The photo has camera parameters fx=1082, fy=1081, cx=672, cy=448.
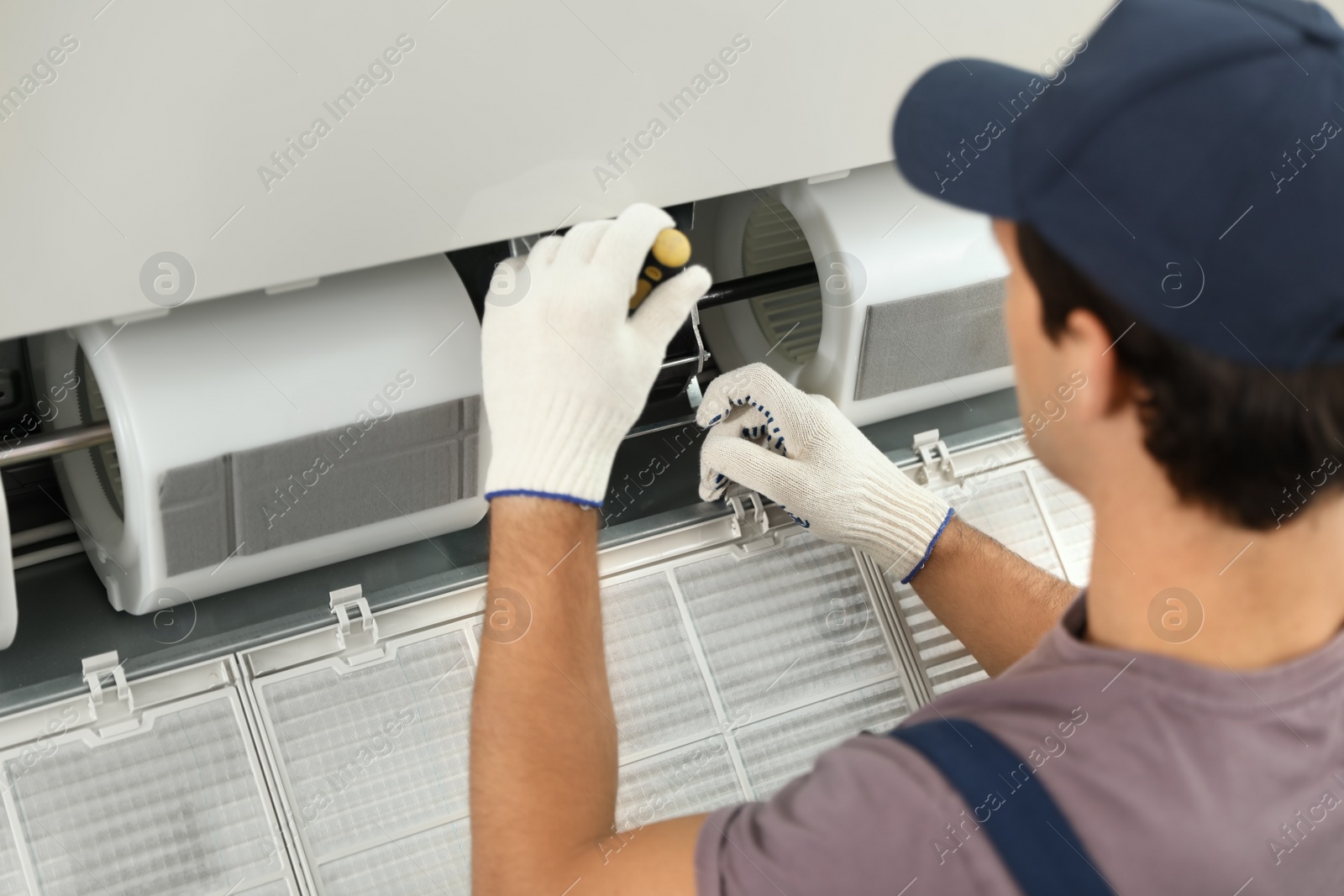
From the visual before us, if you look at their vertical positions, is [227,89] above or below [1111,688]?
above

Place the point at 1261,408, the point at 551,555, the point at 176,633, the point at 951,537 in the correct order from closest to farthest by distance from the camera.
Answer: the point at 1261,408 < the point at 551,555 < the point at 176,633 < the point at 951,537

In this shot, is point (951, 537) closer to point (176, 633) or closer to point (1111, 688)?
point (1111, 688)

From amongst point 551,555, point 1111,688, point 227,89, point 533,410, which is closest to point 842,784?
point 1111,688

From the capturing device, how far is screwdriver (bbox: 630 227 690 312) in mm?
1079

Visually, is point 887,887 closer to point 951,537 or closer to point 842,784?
point 842,784

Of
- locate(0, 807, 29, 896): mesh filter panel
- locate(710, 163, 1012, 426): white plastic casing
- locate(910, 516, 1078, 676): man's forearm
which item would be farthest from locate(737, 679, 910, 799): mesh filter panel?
locate(0, 807, 29, 896): mesh filter panel

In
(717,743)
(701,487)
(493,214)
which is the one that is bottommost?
(717,743)

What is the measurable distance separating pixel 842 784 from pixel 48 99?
0.84 m

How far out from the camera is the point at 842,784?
2.83 ft

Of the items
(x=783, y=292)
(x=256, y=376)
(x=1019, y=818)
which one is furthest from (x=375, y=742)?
(x=783, y=292)

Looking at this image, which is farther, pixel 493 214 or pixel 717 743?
pixel 717 743

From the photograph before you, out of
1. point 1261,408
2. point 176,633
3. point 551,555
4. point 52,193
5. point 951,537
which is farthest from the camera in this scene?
point 951,537

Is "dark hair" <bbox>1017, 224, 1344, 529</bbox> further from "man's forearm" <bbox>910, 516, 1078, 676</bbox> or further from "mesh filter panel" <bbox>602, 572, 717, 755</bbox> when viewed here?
"mesh filter panel" <bbox>602, 572, 717, 755</bbox>

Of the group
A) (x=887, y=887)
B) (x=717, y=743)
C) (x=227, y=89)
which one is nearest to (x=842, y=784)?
(x=887, y=887)
